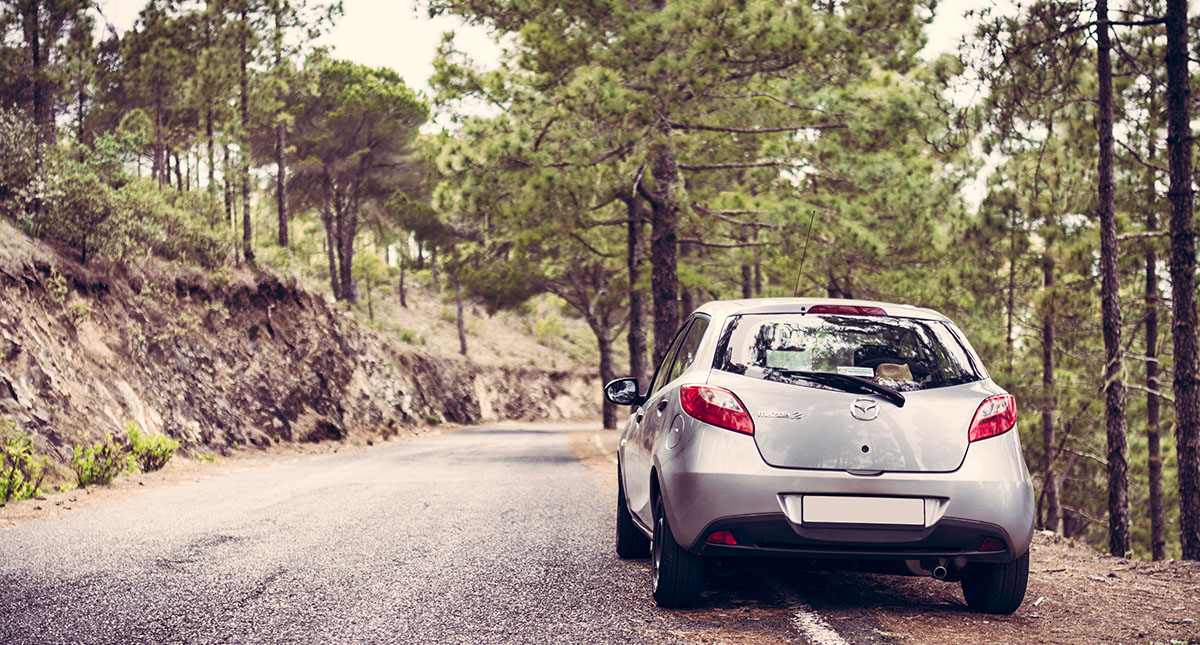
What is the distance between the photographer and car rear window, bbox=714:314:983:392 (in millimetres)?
4883

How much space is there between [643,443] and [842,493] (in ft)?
4.77

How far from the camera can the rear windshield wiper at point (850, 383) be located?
466 centimetres

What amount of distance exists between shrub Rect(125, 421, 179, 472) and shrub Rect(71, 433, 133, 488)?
1.51ft

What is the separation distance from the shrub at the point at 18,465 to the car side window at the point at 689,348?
26.3ft

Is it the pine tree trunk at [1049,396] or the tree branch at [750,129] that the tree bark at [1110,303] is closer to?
the tree branch at [750,129]

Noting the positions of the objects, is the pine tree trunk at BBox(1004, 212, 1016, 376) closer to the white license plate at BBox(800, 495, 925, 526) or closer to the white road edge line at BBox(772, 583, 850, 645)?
the white road edge line at BBox(772, 583, 850, 645)

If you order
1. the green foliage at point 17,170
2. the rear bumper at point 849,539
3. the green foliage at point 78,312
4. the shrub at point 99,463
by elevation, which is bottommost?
the shrub at point 99,463

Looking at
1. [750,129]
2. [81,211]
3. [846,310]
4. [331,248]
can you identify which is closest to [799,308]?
[846,310]

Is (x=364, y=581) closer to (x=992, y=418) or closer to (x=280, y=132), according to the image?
(x=992, y=418)

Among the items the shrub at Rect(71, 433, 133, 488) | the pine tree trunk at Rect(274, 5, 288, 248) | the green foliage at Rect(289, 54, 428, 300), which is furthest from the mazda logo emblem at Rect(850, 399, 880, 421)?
the green foliage at Rect(289, 54, 428, 300)

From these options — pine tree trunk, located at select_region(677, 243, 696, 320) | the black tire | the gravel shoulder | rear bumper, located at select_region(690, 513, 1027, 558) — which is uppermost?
pine tree trunk, located at select_region(677, 243, 696, 320)

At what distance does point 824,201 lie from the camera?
16.9 metres

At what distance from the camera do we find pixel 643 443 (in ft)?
18.6

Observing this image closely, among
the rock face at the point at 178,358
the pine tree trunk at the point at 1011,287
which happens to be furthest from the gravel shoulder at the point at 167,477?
the pine tree trunk at the point at 1011,287
